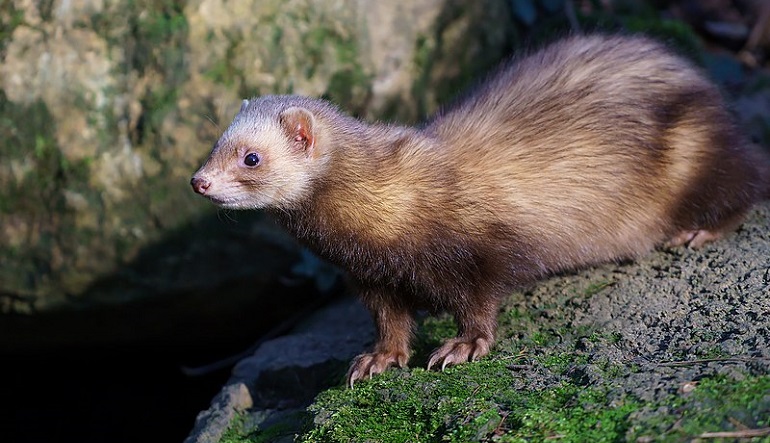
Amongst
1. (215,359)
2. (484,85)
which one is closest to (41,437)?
(215,359)

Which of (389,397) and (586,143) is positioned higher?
(586,143)

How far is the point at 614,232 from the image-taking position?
4.45 metres

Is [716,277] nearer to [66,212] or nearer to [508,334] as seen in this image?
[508,334]

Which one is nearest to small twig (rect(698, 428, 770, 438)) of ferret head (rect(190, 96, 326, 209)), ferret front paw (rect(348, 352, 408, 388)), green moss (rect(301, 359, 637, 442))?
green moss (rect(301, 359, 637, 442))

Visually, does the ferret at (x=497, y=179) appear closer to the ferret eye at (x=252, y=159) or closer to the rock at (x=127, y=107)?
the ferret eye at (x=252, y=159)

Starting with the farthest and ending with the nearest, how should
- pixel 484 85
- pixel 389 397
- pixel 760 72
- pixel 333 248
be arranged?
pixel 760 72, pixel 484 85, pixel 333 248, pixel 389 397

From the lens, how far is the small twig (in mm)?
2611

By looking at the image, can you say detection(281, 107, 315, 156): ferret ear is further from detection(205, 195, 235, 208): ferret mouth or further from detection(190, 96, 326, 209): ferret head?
detection(205, 195, 235, 208): ferret mouth

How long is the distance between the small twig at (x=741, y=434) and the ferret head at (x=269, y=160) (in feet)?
6.44

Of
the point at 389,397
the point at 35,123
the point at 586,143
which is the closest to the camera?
the point at 389,397

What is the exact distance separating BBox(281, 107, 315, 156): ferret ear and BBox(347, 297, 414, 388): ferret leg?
80 cm

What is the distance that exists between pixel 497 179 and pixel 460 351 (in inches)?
32.4

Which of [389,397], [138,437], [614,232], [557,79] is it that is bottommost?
[138,437]

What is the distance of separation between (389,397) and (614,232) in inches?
58.7
